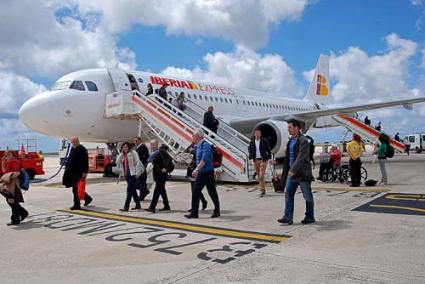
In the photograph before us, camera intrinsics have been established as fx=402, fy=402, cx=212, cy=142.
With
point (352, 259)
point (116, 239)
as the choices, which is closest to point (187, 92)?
point (116, 239)

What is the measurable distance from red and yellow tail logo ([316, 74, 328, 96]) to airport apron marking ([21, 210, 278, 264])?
31.3 m

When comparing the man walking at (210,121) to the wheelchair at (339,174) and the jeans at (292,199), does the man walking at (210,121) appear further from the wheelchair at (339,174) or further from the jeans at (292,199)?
the jeans at (292,199)

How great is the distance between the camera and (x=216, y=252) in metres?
4.89

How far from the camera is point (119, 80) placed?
15719mm

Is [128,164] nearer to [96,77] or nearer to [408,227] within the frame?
[408,227]

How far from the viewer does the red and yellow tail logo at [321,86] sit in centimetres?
3606

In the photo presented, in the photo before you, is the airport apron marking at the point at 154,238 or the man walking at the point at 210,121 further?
the man walking at the point at 210,121

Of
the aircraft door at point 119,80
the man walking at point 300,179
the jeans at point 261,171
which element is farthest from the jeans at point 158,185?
the aircraft door at point 119,80

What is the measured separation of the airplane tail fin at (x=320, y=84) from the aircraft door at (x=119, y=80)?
22625 millimetres

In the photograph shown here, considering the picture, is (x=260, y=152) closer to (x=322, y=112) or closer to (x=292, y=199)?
(x=292, y=199)

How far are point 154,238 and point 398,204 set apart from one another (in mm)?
4904

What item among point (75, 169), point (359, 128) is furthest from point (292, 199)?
point (359, 128)

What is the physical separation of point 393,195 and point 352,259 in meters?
5.27

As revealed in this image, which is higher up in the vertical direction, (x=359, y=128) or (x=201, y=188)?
(x=359, y=128)
